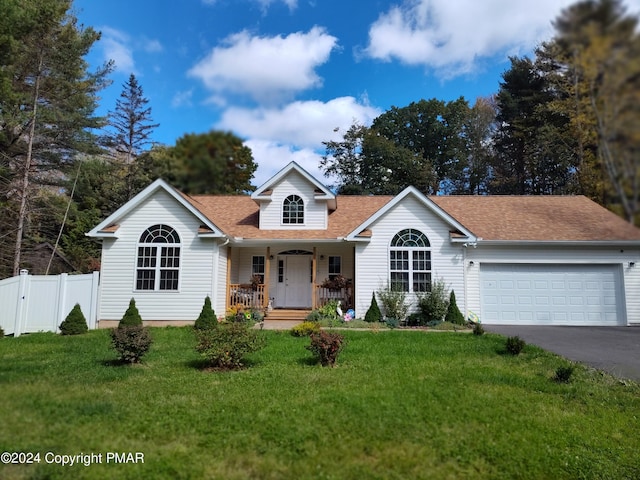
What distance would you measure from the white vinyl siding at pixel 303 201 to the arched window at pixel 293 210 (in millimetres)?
94

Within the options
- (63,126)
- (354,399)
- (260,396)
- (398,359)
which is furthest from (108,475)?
(63,126)

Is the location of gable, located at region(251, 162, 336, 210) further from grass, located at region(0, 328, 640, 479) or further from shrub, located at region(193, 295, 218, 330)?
grass, located at region(0, 328, 640, 479)

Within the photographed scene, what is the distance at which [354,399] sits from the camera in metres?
5.46

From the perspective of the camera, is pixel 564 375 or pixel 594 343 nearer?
pixel 564 375

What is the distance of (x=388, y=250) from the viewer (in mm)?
13898

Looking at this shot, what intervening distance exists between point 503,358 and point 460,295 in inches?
212

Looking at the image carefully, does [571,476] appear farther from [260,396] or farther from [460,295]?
[460,295]

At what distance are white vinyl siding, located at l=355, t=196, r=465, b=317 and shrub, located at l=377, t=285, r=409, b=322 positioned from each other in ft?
0.93

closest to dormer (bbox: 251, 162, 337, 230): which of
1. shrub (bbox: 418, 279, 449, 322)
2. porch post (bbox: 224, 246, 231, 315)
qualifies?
porch post (bbox: 224, 246, 231, 315)

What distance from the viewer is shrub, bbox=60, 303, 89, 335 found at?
11406 millimetres

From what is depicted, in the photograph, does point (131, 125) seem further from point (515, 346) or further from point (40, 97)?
point (40, 97)

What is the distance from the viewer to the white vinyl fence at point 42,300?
451 inches

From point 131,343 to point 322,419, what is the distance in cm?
438

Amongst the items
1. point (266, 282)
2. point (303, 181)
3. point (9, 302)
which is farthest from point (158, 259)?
point (303, 181)
